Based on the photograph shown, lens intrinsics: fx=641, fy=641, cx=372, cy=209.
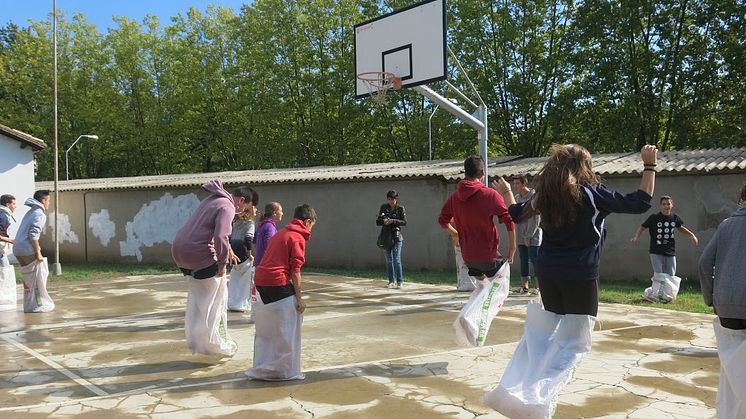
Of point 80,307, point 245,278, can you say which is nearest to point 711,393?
point 245,278

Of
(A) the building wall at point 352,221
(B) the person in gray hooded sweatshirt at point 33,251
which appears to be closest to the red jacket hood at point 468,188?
(B) the person in gray hooded sweatshirt at point 33,251

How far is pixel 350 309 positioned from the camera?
9.45 m

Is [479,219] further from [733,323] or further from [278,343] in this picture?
[733,323]

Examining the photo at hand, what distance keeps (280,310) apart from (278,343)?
28 cm

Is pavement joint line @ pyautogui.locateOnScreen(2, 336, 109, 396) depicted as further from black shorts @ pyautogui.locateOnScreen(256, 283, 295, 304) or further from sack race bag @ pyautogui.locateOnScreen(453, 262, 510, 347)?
sack race bag @ pyautogui.locateOnScreen(453, 262, 510, 347)

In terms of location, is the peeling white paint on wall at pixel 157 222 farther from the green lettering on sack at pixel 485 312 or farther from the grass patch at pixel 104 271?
the green lettering on sack at pixel 485 312

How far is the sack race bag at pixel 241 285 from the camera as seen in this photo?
922 centimetres

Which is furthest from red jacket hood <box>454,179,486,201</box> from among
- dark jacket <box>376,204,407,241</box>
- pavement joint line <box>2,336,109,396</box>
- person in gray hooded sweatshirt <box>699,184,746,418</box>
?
dark jacket <box>376,204,407,241</box>

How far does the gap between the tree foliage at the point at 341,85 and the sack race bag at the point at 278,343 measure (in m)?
22.3

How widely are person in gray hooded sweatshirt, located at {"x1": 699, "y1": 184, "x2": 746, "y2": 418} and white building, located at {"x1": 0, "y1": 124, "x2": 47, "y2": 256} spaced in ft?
63.6

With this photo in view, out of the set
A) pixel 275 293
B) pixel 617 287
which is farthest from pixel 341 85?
pixel 275 293

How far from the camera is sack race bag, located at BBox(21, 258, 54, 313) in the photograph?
9227mm

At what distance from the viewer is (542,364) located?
147 inches

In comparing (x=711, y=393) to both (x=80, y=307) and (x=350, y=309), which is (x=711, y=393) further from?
(x=80, y=307)
